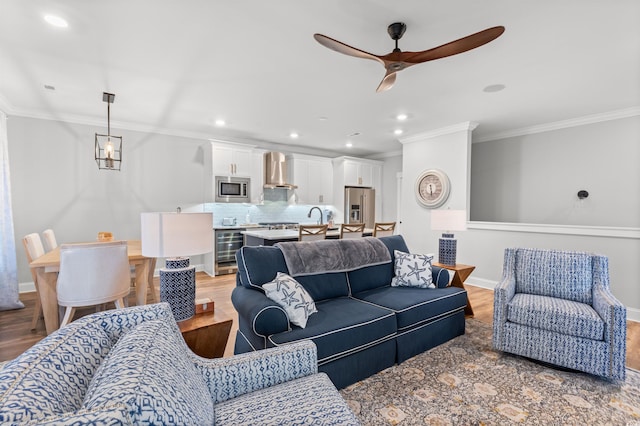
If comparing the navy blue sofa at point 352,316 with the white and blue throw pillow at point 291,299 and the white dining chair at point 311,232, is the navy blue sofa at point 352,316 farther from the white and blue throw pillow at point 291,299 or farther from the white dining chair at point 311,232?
the white dining chair at point 311,232

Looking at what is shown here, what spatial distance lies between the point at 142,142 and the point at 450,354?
560 cm

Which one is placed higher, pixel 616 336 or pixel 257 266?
pixel 257 266

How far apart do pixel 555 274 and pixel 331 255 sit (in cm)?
209

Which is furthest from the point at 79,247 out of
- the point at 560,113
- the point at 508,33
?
the point at 560,113

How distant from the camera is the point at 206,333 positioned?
186 cm

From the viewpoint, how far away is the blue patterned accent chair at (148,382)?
634mm

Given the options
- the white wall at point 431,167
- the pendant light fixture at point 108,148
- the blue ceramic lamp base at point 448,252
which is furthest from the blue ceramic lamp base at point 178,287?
the white wall at point 431,167

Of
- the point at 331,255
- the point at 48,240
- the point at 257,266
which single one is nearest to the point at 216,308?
the point at 257,266

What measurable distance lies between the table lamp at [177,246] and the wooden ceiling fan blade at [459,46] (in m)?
1.89

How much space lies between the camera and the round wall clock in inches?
204

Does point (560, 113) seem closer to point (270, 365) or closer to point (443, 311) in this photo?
point (443, 311)

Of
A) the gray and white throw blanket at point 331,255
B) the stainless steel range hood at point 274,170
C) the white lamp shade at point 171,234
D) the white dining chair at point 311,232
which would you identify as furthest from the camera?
the stainless steel range hood at point 274,170

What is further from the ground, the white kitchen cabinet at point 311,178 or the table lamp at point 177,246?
the white kitchen cabinet at point 311,178

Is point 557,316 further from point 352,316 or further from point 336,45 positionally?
point 336,45
